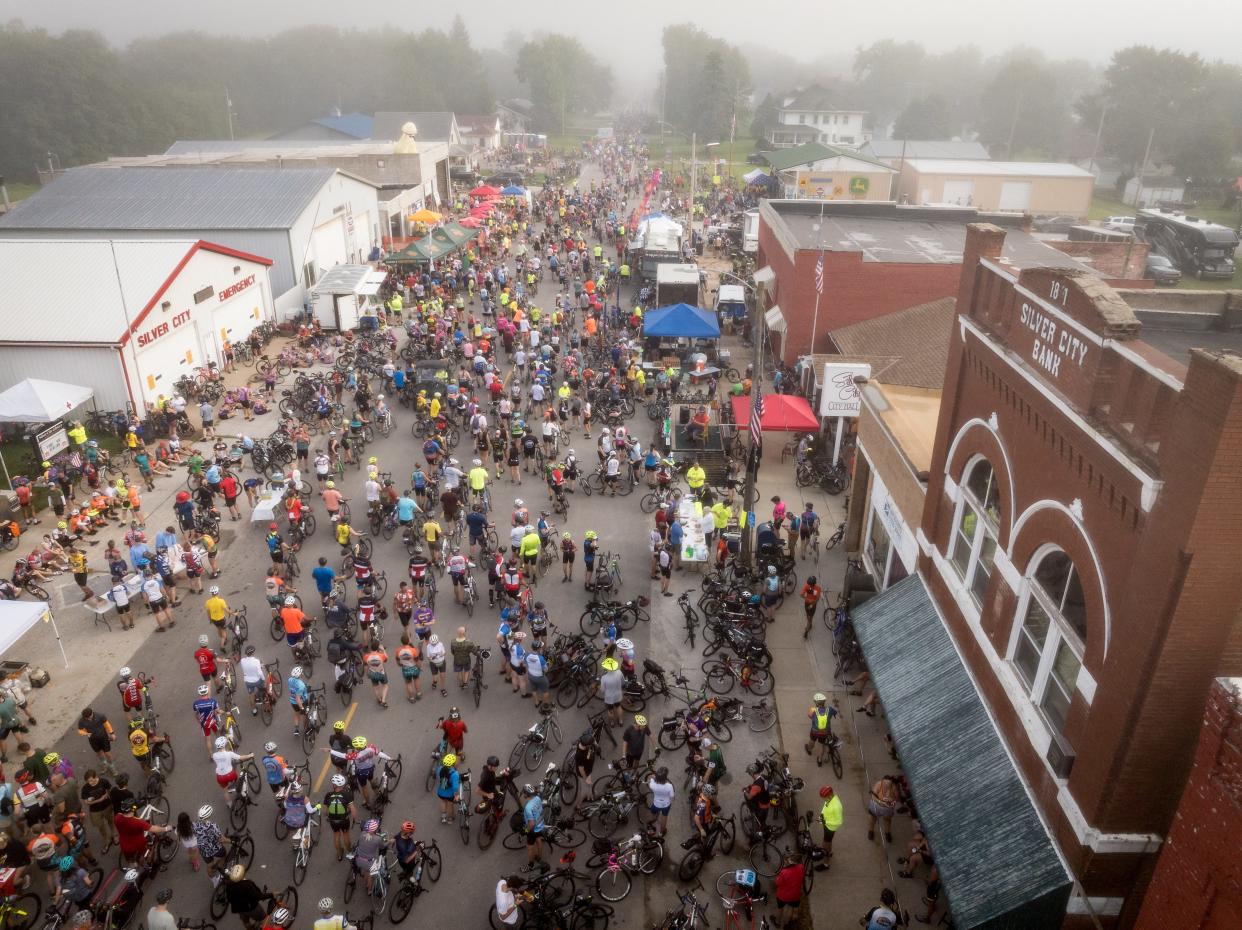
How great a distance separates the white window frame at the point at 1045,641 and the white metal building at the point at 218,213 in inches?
1459

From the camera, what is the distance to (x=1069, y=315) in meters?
10.7

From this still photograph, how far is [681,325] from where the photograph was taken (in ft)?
113

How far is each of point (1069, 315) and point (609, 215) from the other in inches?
2405

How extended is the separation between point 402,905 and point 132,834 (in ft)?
13.5

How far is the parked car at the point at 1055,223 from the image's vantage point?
6381 cm

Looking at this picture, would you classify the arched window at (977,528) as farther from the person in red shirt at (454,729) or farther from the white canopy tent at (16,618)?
the white canopy tent at (16,618)

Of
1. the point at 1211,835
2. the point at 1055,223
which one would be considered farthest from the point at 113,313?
the point at 1055,223

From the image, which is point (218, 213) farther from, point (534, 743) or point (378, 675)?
point (534, 743)

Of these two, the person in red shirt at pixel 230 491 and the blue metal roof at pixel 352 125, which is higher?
the blue metal roof at pixel 352 125

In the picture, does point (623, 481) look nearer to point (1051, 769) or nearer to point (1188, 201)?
point (1051, 769)

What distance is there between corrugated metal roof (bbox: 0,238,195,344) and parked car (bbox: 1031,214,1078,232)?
187ft

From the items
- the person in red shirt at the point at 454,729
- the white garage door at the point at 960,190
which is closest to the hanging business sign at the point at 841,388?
the person in red shirt at the point at 454,729

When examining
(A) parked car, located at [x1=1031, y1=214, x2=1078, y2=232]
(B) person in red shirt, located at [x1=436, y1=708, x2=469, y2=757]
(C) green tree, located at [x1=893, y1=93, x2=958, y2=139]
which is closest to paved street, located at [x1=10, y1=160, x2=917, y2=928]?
(B) person in red shirt, located at [x1=436, y1=708, x2=469, y2=757]

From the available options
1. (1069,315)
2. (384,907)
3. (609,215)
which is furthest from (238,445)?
(609,215)
